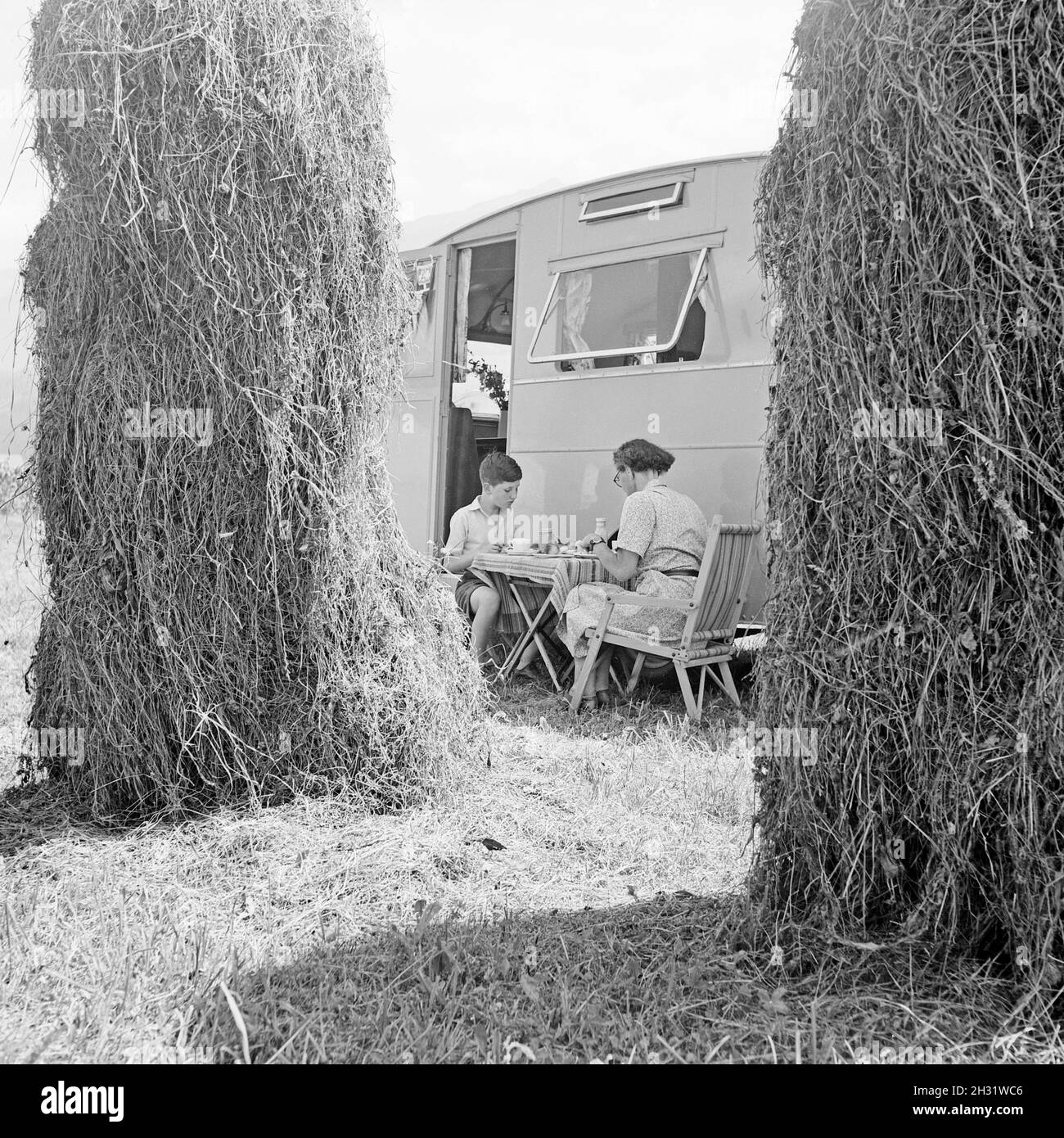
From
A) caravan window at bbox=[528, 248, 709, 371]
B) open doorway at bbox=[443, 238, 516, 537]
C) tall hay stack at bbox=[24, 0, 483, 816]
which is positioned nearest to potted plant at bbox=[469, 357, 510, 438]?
open doorway at bbox=[443, 238, 516, 537]

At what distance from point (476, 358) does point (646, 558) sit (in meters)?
2.93

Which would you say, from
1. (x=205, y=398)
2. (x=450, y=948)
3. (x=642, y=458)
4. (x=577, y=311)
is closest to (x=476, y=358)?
(x=577, y=311)

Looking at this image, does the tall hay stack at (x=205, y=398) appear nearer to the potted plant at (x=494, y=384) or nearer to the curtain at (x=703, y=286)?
the curtain at (x=703, y=286)

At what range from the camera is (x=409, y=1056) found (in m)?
2.16

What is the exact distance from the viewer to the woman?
5848 millimetres

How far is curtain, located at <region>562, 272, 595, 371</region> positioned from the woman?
1130mm

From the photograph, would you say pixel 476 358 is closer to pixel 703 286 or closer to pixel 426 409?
pixel 426 409

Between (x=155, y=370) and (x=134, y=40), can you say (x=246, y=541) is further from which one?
(x=134, y=40)

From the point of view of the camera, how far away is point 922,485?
238 cm

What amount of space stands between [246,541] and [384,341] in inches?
38.9

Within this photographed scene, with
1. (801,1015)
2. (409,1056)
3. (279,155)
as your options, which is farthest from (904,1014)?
(279,155)

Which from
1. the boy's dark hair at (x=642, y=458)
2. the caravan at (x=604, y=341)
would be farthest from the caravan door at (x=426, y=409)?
the boy's dark hair at (x=642, y=458)

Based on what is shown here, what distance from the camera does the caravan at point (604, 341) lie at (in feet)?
20.1

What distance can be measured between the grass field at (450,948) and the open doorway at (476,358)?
438cm
